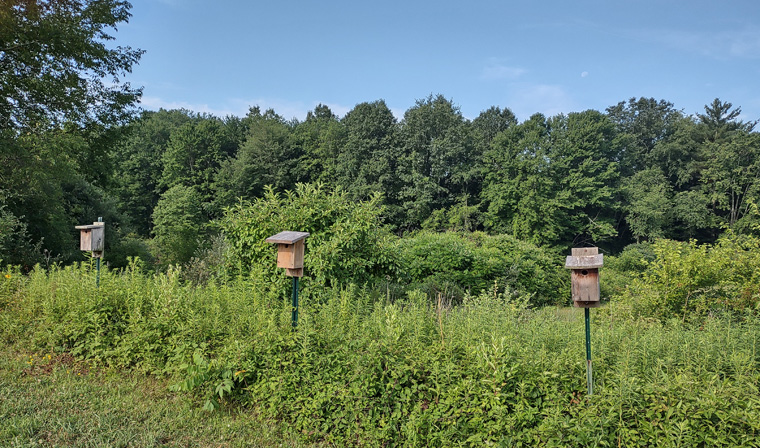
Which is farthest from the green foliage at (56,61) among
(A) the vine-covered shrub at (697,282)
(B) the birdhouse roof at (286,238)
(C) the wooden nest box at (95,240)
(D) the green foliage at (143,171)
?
(D) the green foliage at (143,171)

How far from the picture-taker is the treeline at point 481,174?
29.4 meters

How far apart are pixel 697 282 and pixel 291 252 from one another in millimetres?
5486

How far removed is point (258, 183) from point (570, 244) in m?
22.9

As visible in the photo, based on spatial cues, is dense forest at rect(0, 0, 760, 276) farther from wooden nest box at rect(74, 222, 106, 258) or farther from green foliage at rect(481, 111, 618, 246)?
wooden nest box at rect(74, 222, 106, 258)

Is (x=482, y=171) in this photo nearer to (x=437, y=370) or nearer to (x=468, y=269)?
(x=468, y=269)

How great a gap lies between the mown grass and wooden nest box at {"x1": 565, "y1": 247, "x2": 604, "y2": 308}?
237cm

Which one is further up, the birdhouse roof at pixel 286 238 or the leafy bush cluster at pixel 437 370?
the birdhouse roof at pixel 286 238

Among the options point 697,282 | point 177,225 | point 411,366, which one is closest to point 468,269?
point 697,282

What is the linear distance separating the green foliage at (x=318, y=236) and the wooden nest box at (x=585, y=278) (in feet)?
10.4

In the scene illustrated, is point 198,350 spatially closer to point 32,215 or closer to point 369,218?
point 369,218

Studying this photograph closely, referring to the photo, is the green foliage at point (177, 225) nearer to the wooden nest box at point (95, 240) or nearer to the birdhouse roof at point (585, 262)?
the wooden nest box at point (95, 240)

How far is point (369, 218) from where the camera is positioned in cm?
612

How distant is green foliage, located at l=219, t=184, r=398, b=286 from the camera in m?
5.78

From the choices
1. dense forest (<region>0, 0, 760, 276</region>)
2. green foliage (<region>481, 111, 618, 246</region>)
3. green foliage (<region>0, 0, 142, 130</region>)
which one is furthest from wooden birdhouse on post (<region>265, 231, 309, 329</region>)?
green foliage (<region>481, 111, 618, 246</region>)
